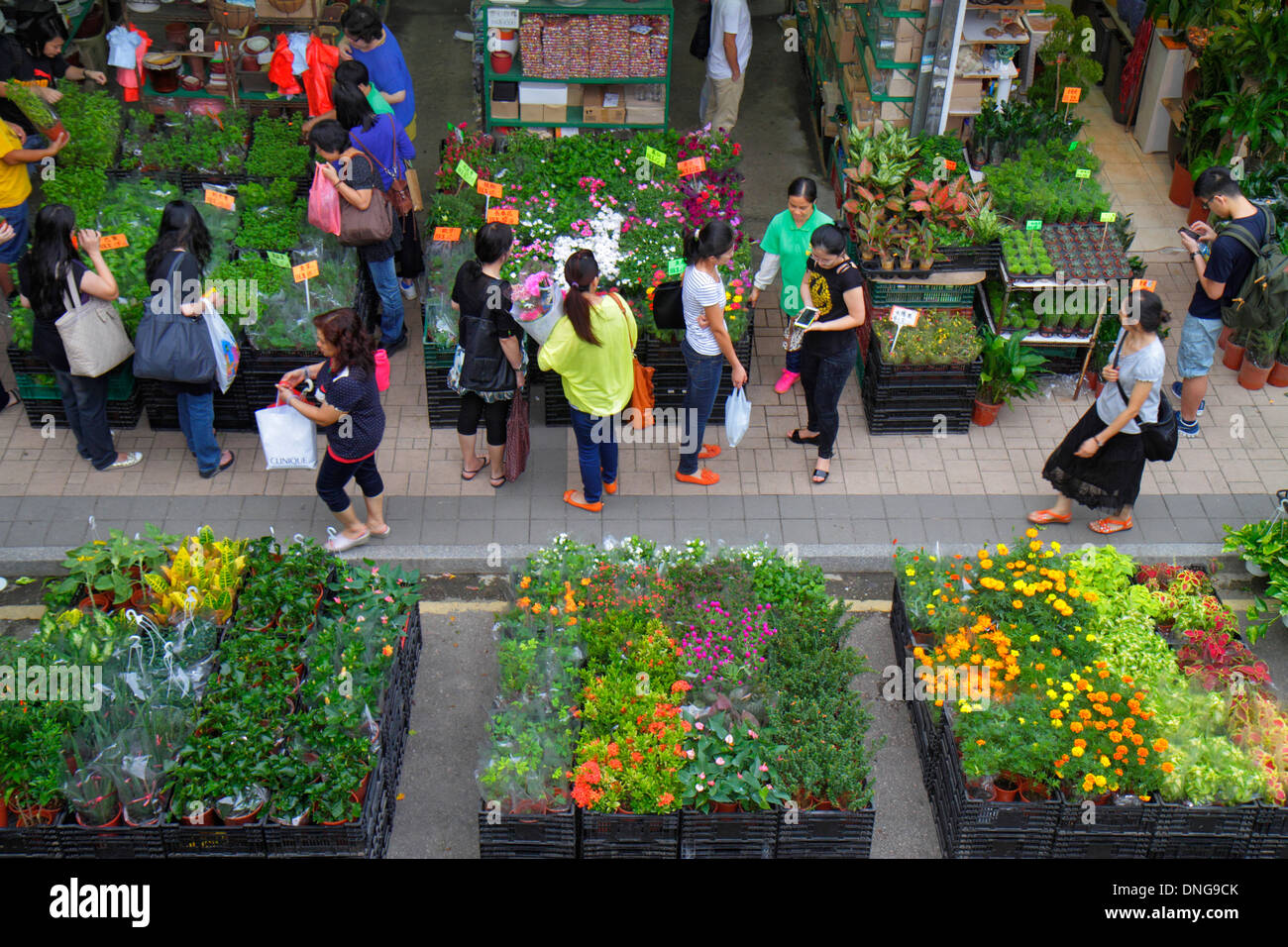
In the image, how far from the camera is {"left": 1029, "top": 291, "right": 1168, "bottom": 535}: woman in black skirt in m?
7.30

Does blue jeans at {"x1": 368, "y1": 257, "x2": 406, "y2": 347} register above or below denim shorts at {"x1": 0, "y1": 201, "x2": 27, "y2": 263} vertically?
below

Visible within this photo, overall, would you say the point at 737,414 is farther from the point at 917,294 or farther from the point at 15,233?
the point at 15,233

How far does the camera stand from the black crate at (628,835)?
589cm

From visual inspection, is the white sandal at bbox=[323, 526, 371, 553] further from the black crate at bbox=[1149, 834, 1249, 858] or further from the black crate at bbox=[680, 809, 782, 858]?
the black crate at bbox=[1149, 834, 1249, 858]

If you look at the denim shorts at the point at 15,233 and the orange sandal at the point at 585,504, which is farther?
the denim shorts at the point at 15,233

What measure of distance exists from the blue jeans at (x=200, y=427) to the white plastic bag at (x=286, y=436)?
0.99 metres

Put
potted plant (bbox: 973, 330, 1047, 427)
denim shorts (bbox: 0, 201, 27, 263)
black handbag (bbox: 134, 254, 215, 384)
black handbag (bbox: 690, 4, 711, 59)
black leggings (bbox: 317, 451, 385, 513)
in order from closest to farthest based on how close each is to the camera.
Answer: black leggings (bbox: 317, 451, 385, 513), black handbag (bbox: 134, 254, 215, 384), potted plant (bbox: 973, 330, 1047, 427), denim shorts (bbox: 0, 201, 27, 263), black handbag (bbox: 690, 4, 711, 59)

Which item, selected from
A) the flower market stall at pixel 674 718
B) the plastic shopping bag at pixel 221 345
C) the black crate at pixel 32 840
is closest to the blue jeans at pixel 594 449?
the flower market stall at pixel 674 718

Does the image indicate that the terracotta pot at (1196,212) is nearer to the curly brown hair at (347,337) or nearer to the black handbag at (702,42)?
the black handbag at (702,42)

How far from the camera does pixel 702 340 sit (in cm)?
787

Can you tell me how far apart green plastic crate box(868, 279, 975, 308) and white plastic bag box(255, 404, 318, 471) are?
422 centimetres

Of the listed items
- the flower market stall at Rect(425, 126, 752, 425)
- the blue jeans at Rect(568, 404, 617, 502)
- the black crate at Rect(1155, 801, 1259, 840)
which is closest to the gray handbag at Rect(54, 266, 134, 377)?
the flower market stall at Rect(425, 126, 752, 425)

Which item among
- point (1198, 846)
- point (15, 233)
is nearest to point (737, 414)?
point (1198, 846)

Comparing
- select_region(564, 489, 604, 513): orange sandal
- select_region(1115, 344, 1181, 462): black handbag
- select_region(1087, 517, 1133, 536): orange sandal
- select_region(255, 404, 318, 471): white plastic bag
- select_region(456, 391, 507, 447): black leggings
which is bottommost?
select_region(564, 489, 604, 513): orange sandal
